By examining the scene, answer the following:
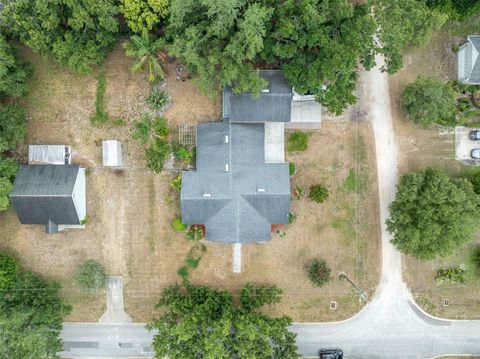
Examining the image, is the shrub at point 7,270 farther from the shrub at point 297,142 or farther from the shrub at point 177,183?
the shrub at point 297,142

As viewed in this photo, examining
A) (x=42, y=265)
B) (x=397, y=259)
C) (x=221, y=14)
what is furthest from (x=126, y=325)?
(x=221, y=14)

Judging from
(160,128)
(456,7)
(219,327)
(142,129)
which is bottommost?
(219,327)

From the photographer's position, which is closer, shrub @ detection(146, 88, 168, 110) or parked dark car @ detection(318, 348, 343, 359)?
shrub @ detection(146, 88, 168, 110)

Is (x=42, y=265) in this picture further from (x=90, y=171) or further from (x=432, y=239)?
(x=432, y=239)

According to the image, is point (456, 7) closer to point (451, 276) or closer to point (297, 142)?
point (297, 142)

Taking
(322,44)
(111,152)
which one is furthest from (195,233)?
(322,44)

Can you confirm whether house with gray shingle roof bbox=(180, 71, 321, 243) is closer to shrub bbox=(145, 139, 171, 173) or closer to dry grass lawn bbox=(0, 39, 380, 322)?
shrub bbox=(145, 139, 171, 173)

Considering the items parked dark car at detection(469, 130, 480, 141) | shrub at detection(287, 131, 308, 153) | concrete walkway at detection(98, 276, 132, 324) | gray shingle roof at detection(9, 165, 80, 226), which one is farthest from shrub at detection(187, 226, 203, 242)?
parked dark car at detection(469, 130, 480, 141)
